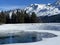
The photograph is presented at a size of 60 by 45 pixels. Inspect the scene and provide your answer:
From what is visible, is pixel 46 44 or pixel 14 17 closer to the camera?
pixel 46 44

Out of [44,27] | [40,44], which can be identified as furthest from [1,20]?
[40,44]

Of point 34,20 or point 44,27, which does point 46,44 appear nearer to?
point 44,27

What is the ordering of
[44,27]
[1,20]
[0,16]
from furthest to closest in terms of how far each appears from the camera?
[0,16], [1,20], [44,27]

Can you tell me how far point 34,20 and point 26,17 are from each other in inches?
147

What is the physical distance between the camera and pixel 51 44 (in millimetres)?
16766

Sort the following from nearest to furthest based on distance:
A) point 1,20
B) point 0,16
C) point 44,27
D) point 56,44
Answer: point 56,44 < point 44,27 < point 1,20 < point 0,16

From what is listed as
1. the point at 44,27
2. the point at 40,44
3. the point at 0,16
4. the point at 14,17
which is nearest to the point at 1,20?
the point at 0,16

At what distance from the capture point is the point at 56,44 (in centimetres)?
1670

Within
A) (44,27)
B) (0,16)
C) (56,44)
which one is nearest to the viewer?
(56,44)

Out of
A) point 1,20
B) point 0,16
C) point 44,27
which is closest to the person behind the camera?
point 44,27

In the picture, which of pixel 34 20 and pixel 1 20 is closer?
pixel 1 20

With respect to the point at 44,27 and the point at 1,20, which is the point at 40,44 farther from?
the point at 1,20

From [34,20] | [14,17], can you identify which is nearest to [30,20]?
[34,20]

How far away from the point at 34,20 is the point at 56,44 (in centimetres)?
5987
